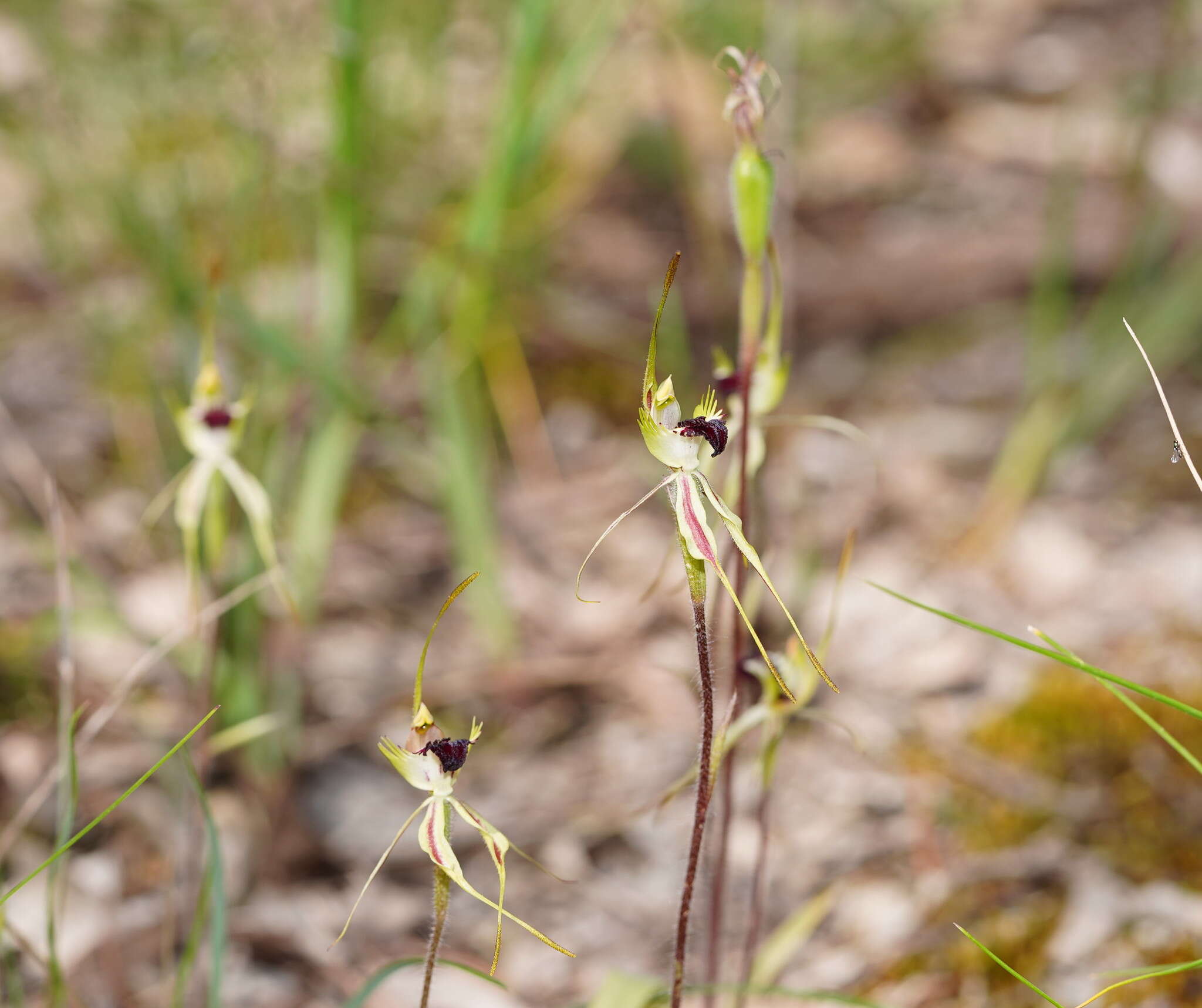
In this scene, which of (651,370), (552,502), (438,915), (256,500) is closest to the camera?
(651,370)

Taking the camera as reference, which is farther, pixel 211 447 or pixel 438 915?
pixel 211 447

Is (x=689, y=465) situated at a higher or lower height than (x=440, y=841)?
higher

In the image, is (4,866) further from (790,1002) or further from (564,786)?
(790,1002)

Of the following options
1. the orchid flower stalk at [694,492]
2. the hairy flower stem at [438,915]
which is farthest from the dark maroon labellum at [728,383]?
the hairy flower stem at [438,915]

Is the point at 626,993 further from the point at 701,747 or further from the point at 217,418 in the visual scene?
the point at 217,418

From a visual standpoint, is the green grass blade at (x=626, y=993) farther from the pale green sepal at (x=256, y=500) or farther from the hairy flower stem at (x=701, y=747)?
the pale green sepal at (x=256, y=500)

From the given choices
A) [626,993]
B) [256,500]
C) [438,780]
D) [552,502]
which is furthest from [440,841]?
[552,502]
